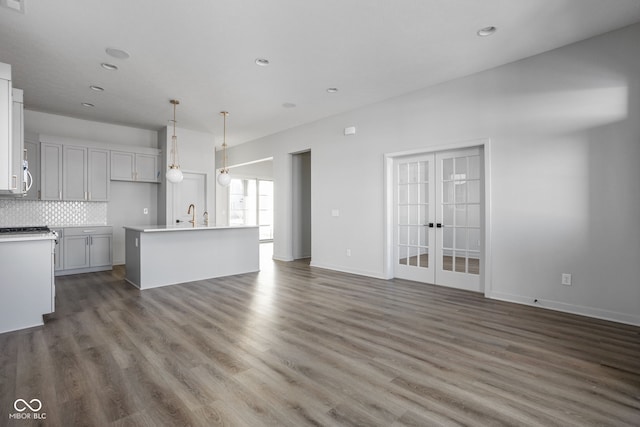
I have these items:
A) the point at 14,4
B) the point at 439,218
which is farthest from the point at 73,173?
the point at 439,218

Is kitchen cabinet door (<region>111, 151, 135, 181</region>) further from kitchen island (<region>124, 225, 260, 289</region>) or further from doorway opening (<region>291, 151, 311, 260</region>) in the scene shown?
doorway opening (<region>291, 151, 311, 260</region>)

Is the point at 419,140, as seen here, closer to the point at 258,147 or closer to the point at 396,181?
the point at 396,181

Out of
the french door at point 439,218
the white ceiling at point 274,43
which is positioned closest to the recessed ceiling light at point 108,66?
the white ceiling at point 274,43

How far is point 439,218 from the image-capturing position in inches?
191

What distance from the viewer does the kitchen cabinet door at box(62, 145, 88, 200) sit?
5953 millimetres

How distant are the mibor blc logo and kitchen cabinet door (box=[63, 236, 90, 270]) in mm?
4690

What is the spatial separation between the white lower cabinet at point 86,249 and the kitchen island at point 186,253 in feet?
3.93

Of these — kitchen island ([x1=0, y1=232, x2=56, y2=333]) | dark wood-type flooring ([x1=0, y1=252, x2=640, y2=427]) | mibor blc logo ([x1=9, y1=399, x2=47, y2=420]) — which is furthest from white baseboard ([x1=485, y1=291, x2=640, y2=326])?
kitchen island ([x1=0, y1=232, x2=56, y2=333])

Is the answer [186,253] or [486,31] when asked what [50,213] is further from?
[486,31]

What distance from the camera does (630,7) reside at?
9.73 ft

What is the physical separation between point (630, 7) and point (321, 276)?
4.88 meters

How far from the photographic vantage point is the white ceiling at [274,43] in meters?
2.96

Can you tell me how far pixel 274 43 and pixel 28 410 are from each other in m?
3.62

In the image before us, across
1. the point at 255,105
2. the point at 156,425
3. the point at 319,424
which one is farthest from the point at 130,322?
the point at 255,105
